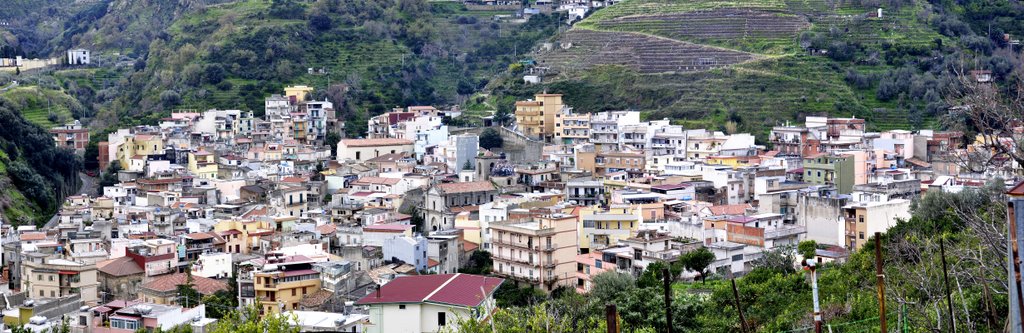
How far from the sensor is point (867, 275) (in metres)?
19.6

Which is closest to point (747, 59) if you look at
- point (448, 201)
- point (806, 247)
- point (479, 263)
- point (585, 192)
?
point (585, 192)

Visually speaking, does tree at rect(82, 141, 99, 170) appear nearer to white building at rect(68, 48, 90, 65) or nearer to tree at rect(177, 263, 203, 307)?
white building at rect(68, 48, 90, 65)

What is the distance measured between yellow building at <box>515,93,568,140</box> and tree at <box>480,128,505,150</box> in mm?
1037

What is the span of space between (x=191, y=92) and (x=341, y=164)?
1132 centimetres

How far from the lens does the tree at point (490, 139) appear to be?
140 ft

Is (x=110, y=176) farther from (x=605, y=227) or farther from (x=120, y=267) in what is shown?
(x=605, y=227)

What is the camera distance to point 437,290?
20.0 metres

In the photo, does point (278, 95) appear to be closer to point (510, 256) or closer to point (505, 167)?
point (505, 167)

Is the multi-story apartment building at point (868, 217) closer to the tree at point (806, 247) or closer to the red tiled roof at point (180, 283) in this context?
the tree at point (806, 247)

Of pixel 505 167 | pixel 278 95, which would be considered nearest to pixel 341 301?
pixel 505 167

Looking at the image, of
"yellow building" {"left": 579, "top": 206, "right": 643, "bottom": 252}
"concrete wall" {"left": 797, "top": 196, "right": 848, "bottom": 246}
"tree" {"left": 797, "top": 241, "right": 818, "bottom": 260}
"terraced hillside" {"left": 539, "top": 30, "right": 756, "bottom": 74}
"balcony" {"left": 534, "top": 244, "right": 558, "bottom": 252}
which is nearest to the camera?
"tree" {"left": 797, "top": 241, "right": 818, "bottom": 260}

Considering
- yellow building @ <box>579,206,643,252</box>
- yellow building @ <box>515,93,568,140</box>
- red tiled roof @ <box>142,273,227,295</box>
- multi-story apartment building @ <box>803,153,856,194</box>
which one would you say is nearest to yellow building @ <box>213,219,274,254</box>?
red tiled roof @ <box>142,273,227,295</box>

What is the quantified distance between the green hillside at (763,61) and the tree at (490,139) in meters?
3.70

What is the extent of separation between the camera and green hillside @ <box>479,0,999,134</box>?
42469 millimetres
